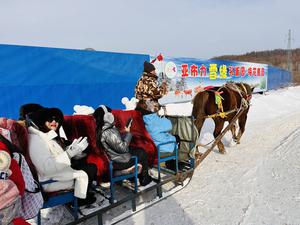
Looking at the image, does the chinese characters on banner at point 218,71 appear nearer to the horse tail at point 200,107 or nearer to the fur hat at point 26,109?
the horse tail at point 200,107

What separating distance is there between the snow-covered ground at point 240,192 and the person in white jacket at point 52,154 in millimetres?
870

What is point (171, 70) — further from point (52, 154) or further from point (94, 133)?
point (52, 154)

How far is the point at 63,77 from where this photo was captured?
23.2 feet

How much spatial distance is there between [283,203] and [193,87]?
27.6 ft

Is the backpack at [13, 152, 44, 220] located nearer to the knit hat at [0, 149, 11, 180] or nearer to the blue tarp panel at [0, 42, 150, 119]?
the knit hat at [0, 149, 11, 180]

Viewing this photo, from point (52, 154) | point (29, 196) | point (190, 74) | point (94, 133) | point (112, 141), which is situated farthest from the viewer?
point (190, 74)

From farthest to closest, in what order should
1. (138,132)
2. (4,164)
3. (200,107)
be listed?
(200,107)
(138,132)
(4,164)

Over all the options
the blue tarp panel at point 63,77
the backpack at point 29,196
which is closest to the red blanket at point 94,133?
the backpack at point 29,196

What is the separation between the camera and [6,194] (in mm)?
1725

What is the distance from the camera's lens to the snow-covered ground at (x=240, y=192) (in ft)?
9.84

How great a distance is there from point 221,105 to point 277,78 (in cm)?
1856

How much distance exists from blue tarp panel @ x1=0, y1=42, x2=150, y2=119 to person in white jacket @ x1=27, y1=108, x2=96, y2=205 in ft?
13.5

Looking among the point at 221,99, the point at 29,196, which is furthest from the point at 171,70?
the point at 29,196

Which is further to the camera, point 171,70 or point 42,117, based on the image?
point 171,70
